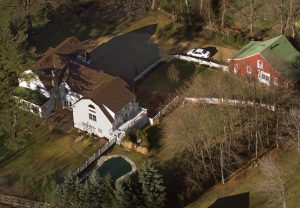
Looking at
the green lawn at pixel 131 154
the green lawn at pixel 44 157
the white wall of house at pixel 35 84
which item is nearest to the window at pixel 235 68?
the green lawn at pixel 131 154

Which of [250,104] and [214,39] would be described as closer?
[250,104]

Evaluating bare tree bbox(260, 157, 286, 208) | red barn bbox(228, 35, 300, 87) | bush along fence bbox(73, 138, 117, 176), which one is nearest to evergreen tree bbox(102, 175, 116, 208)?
bush along fence bbox(73, 138, 117, 176)

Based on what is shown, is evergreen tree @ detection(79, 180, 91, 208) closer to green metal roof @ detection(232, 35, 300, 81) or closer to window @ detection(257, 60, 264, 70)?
window @ detection(257, 60, 264, 70)

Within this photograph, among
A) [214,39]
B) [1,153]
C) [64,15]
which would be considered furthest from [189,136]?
[64,15]

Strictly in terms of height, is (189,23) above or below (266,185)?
above

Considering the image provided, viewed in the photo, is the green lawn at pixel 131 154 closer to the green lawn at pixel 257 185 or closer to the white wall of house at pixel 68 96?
the white wall of house at pixel 68 96

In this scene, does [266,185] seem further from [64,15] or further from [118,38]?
[64,15]
